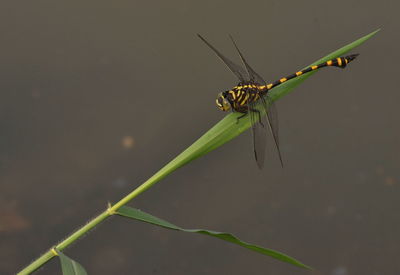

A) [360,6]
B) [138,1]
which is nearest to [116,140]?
[138,1]

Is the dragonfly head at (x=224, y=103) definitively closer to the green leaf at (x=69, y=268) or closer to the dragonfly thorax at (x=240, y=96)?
the dragonfly thorax at (x=240, y=96)

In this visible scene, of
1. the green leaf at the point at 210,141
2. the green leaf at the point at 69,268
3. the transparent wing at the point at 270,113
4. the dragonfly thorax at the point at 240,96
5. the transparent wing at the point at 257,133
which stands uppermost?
the dragonfly thorax at the point at 240,96

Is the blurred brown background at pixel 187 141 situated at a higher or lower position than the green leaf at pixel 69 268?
higher

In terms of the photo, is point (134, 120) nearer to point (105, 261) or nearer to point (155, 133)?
point (155, 133)

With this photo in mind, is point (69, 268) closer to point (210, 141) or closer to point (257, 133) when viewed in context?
point (210, 141)

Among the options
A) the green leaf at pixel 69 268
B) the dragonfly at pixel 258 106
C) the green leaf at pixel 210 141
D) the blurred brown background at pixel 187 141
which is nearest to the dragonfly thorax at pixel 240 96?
the dragonfly at pixel 258 106

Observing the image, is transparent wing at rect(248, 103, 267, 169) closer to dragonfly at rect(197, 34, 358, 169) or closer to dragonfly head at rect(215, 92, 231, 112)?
dragonfly at rect(197, 34, 358, 169)

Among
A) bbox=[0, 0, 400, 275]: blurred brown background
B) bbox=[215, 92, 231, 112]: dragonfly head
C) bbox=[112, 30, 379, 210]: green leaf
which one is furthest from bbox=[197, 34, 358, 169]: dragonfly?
bbox=[0, 0, 400, 275]: blurred brown background

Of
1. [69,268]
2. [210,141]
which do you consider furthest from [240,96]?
[69,268]
